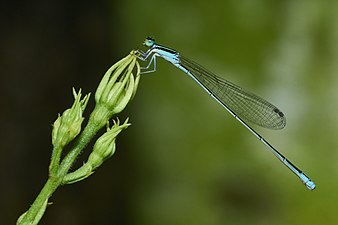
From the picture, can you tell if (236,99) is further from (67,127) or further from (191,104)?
(67,127)

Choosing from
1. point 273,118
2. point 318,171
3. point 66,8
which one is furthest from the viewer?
point 66,8

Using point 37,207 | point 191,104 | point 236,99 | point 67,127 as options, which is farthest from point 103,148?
point 191,104

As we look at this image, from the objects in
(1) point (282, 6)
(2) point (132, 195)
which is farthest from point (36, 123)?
(1) point (282, 6)

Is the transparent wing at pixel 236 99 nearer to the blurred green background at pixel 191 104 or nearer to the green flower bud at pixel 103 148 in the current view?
the blurred green background at pixel 191 104

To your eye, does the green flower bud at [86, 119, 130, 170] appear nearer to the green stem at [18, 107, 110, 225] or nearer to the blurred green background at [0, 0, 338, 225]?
the green stem at [18, 107, 110, 225]

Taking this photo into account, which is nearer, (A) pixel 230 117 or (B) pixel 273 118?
(B) pixel 273 118

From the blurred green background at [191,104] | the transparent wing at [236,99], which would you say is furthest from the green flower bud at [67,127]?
the blurred green background at [191,104]

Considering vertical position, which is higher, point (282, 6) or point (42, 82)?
point (282, 6)

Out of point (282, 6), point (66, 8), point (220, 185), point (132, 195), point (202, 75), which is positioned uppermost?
point (282, 6)

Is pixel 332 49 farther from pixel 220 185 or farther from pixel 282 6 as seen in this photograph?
pixel 220 185
